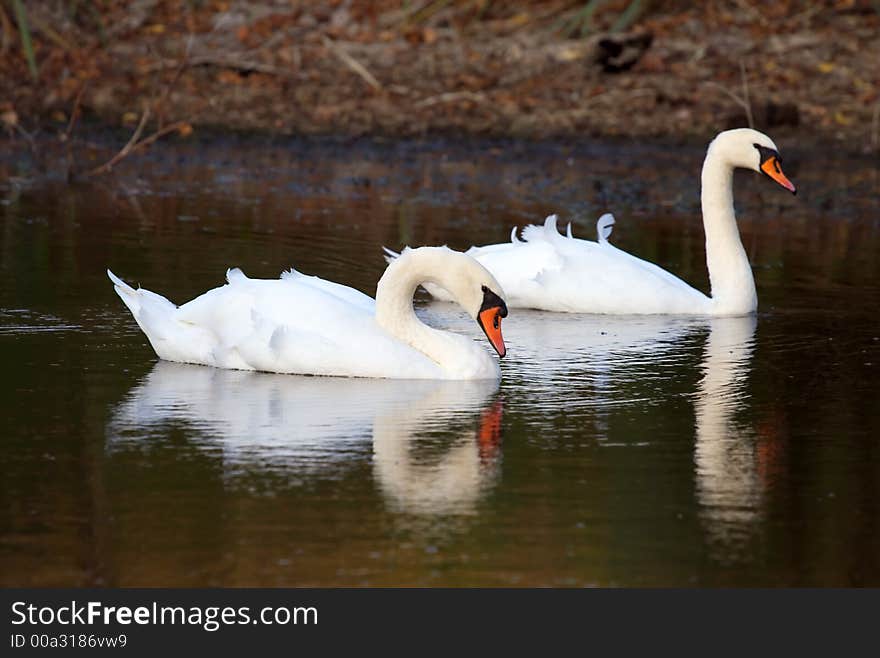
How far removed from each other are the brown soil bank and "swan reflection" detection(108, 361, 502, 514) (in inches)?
434

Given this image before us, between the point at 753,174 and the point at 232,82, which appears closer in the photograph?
the point at 753,174

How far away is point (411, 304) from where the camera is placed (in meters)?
9.39

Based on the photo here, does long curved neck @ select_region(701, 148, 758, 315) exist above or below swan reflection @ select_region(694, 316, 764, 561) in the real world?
above

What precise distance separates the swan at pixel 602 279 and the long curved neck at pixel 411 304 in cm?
243

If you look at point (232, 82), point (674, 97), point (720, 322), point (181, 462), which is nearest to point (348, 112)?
point (232, 82)

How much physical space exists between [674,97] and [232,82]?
484 cm

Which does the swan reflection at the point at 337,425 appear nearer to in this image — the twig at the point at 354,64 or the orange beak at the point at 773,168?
the orange beak at the point at 773,168

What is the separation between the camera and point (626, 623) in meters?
6.02

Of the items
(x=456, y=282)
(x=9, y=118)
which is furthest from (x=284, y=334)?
(x=9, y=118)

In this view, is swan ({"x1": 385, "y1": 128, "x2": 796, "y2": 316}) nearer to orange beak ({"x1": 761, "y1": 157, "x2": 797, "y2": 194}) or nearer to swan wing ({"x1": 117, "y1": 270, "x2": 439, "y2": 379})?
orange beak ({"x1": 761, "y1": 157, "x2": 797, "y2": 194})

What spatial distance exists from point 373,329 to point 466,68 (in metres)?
12.2

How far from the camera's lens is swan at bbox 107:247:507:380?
9297mm

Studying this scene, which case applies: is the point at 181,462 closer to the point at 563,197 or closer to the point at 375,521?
the point at 375,521

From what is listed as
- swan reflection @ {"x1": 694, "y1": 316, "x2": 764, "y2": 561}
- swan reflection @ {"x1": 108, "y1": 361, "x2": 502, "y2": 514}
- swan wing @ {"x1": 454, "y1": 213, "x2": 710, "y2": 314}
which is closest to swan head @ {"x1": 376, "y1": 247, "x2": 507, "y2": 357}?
swan reflection @ {"x1": 108, "y1": 361, "x2": 502, "y2": 514}
